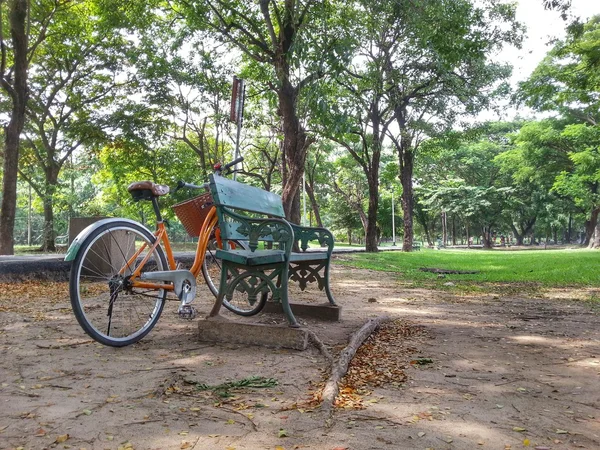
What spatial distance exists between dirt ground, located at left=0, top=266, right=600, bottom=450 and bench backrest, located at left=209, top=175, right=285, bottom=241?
2.92 feet

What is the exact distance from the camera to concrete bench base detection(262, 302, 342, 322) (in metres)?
4.50

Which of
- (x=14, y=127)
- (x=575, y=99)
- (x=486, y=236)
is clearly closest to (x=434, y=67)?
(x=575, y=99)

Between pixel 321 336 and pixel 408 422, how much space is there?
1.77 metres

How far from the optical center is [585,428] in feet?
6.81

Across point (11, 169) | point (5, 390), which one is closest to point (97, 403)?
point (5, 390)

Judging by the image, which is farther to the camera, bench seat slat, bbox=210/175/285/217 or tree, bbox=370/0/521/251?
tree, bbox=370/0/521/251

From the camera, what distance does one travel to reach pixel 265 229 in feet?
11.6

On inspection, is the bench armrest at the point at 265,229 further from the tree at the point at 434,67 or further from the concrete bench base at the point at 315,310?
the tree at the point at 434,67

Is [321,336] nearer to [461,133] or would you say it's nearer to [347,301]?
[347,301]

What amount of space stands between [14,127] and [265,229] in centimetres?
1127

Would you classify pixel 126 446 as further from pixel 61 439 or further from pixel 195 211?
pixel 195 211

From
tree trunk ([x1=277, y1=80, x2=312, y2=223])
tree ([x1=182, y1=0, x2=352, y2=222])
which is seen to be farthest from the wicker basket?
tree trunk ([x1=277, y1=80, x2=312, y2=223])

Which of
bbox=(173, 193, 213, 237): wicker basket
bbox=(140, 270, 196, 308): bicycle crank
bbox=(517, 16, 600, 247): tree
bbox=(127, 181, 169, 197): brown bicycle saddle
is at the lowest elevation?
bbox=(140, 270, 196, 308): bicycle crank

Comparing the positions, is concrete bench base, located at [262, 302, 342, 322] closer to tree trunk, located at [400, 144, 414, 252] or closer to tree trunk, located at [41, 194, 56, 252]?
tree trunk, located at [41, 194, 56, 252]
